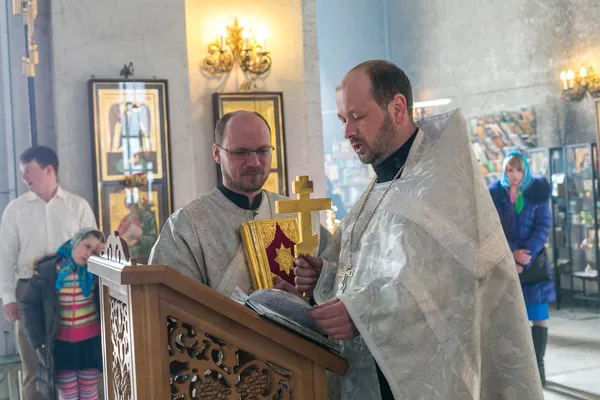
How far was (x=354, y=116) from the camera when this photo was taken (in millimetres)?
1979

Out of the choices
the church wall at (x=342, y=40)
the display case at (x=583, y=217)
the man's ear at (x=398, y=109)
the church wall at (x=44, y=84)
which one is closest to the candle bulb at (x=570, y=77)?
the display case at (x=583, y=217)

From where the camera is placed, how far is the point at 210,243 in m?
2.70

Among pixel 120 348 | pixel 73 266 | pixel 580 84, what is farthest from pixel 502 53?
pixel 120 348

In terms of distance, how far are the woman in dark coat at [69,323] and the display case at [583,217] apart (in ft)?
21.8

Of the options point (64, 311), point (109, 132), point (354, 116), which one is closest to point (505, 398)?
point (354, 116)

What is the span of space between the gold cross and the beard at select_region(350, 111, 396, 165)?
9.5 inches

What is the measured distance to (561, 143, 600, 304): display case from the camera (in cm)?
924

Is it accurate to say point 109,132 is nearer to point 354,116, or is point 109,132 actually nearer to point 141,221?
point 141,221

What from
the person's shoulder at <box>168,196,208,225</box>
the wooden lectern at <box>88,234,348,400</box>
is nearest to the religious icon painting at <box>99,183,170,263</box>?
the person's shoulder at <box>168,196,208,225</box>

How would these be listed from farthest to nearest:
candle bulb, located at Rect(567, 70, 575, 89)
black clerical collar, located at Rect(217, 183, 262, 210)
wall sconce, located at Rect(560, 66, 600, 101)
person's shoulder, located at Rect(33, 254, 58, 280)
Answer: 1. candle bulb, located at Rect(567, 70, 575, 89)
2. wall sconce, located at Rect(560, 66, 600, 101)
3. person's shoulder, located at Rect(33, 254, 58, 280)
4. black clerical collar, located at Rect(217, 183, 262, 210)

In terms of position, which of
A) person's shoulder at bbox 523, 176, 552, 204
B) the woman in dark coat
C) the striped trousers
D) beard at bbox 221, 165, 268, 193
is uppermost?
beard at bbox 221, 165, 268, 193

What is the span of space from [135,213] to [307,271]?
12.2 feet

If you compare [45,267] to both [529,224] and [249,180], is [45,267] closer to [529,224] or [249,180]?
[249,180]

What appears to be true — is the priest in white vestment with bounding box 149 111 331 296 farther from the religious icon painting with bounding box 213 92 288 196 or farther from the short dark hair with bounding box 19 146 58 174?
the religious icon painting with bounding box 213 92 288 196
